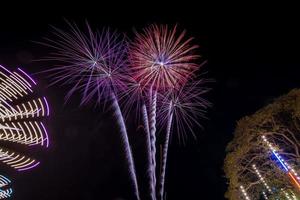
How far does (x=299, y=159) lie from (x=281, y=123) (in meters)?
1.69

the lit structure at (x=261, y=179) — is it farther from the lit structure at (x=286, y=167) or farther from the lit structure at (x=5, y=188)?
the lit structure at (x=5, y=188)

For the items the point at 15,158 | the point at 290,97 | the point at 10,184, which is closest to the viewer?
the point at 15,158

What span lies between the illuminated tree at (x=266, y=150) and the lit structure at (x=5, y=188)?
30.5ft

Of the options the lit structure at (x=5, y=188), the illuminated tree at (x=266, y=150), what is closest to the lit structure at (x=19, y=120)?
the lit structure at (x=5, y=188)

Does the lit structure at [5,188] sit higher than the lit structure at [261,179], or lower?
higher

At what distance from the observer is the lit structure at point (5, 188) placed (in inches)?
511

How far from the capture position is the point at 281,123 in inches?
674

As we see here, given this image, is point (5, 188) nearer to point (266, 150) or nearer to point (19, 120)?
point (19, 120)

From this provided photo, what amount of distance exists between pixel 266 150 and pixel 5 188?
10.8 meters

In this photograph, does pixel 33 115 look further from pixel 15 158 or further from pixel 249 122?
pixel 249 122

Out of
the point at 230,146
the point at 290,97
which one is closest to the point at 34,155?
the point at 230,146

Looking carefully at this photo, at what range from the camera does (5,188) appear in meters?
13.7

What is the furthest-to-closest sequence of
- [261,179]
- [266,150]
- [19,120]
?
[261,179] → [266,150] → [19,120]

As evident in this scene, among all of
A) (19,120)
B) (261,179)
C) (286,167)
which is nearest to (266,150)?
(286,167)
